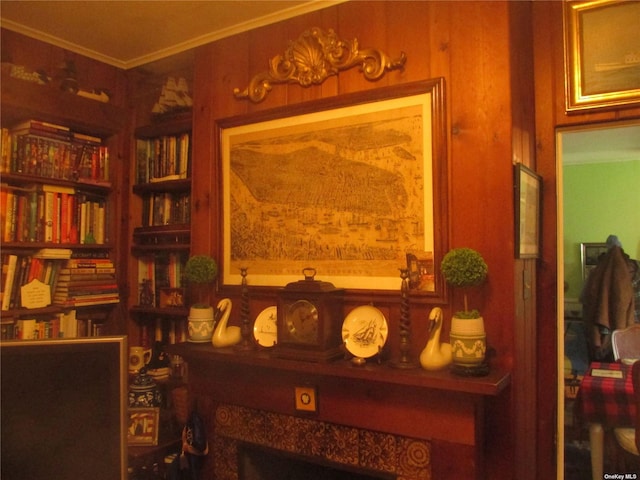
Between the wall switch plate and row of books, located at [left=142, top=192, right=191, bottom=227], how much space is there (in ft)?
4.06

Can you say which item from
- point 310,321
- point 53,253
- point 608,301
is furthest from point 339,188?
point 608,301

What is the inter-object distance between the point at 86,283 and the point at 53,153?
0.70m

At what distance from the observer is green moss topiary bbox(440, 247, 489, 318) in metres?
1.65

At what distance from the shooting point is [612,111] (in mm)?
1933

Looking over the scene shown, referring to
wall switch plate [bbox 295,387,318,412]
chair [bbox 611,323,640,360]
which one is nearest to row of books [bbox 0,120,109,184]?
wall switch plate [bbox 295,387,318,412]

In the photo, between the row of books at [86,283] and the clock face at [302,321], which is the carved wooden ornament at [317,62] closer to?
the clock face at [302,321]

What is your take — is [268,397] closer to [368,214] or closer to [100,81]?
[368,214]

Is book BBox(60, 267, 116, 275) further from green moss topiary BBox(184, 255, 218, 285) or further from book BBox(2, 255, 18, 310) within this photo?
green moss topiary BBox(184, 255, 218, 285)

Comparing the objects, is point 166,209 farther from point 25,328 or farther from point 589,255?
point 589,255

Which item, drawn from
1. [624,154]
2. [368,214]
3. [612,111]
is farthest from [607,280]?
[368,214]

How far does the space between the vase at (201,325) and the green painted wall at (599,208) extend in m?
3.98

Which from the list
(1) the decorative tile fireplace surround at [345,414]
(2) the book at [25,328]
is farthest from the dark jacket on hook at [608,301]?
(2) the book at [25,328]

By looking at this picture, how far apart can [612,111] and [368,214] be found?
1.05 meters

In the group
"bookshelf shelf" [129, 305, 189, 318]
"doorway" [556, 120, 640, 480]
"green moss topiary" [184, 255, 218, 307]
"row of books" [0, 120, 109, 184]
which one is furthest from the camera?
"doorway" [556, 120, 640, 480]
